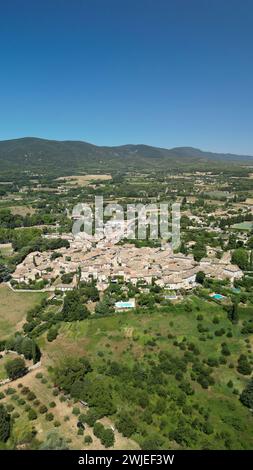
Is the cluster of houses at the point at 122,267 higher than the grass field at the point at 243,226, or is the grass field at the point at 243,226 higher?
the grass field at the point at 243,226

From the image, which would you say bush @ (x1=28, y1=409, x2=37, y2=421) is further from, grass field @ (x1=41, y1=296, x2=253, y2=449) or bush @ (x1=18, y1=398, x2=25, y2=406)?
grass field @ (x1=41, y1=296, x2=253, y2=449)

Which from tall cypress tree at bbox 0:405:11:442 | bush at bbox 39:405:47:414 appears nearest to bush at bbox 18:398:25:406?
bush at bbox 39:405:47:414

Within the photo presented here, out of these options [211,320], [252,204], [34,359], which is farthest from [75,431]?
[252,204]

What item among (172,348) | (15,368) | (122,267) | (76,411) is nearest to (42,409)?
(76,411)

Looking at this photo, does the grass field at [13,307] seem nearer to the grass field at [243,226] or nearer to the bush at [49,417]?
the bush at [49,417]

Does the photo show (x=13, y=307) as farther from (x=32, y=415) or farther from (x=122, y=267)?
(x=32, y=415)

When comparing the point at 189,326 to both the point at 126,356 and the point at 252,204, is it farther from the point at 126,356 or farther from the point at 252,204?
the point at 252,204

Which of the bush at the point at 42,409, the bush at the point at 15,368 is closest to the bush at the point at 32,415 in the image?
the bush at the point at 42,409
